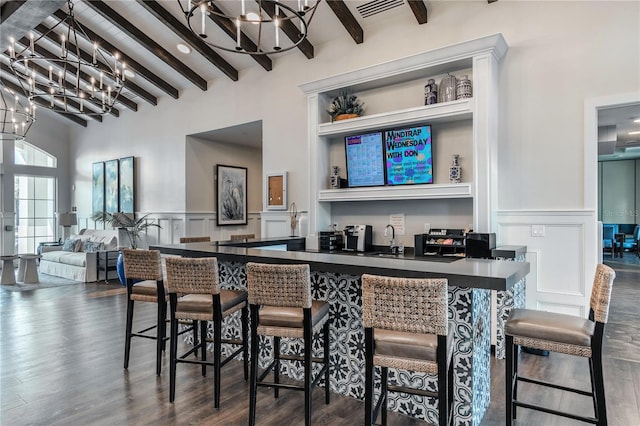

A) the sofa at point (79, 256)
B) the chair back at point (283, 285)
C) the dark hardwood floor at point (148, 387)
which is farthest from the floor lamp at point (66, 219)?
the chair back at point (283, 285)

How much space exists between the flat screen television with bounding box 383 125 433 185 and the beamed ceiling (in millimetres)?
1364

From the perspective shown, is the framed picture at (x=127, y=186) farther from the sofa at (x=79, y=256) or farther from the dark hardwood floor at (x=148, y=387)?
the dark hardwood floor at (x=148, y=387)

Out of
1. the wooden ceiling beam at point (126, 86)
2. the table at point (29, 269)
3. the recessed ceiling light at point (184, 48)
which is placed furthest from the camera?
the table at point (29, 269)

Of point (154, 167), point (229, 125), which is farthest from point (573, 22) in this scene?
point (154, 167)

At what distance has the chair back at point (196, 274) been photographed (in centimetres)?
253

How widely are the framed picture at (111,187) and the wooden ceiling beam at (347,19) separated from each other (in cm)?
681

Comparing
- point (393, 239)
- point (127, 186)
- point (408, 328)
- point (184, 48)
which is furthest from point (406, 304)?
point (127, 186)

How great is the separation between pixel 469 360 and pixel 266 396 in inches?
55.8

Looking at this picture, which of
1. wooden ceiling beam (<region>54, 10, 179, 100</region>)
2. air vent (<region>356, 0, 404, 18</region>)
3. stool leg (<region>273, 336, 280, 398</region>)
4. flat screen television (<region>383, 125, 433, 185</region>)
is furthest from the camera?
wooden ceiling beam (<region>54, 10, 179, 100</region>)

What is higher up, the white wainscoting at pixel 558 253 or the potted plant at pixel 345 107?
the potted plant at pixel 345 107

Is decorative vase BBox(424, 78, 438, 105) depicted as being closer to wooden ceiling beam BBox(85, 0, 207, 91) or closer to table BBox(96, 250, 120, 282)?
wooden ceiling beam BBox(85, 0, 207, 91)

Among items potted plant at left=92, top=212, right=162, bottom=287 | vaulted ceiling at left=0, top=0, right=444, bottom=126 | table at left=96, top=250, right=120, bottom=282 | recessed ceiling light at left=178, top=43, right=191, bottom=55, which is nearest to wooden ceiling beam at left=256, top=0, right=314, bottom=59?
vaulted ceiling at left=0, top=0, right=444, bottom=126

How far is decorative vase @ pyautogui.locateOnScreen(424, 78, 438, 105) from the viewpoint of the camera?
14.0 feet

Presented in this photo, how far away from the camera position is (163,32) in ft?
19.6
